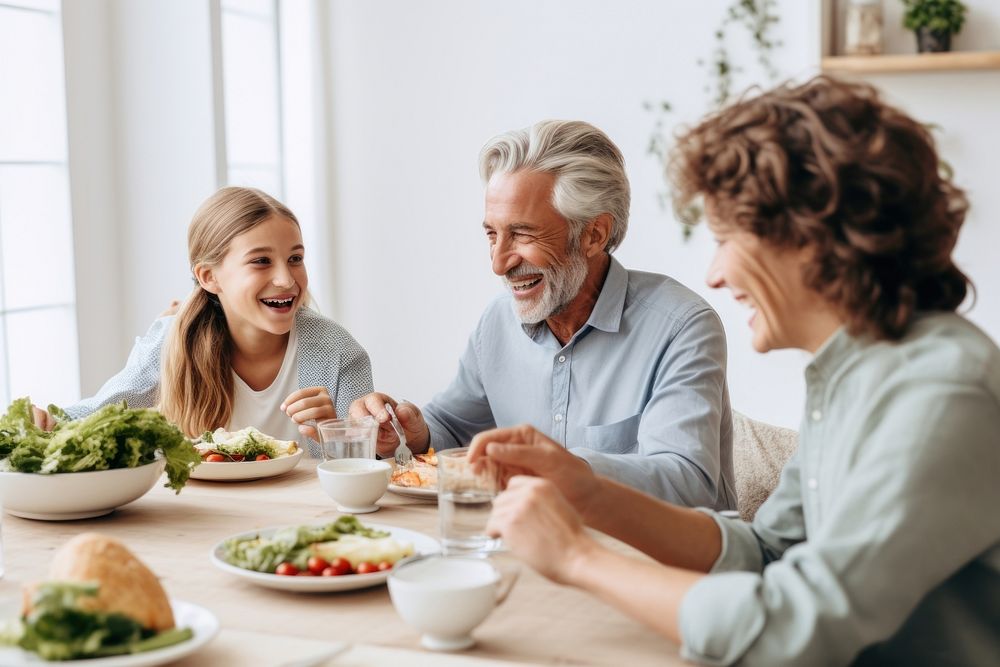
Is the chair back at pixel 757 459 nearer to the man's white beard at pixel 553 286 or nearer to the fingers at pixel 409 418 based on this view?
the man's white beard at pixel 553 286

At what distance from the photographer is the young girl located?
2.85 m

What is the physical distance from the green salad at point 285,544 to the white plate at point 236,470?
20.2 inches

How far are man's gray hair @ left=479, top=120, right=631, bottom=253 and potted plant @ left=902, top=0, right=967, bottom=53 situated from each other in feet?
6.04

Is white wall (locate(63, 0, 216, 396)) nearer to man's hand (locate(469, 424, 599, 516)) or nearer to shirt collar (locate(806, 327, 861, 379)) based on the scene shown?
man's hand (locate(469, 424, 599, 516))

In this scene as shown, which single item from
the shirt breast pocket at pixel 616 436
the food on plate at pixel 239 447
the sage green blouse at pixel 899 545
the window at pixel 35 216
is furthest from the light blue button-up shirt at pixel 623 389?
the window at pixel 35 216

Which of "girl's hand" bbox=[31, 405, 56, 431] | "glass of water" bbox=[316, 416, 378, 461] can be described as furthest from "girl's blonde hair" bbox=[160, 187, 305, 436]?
"glass of water" bbox=[316, 416, 378, 461]

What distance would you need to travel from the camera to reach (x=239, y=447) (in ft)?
6.98

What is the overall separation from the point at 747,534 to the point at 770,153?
0.56 m

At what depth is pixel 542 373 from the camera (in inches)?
96.8

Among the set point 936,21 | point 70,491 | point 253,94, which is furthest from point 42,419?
point 936,21

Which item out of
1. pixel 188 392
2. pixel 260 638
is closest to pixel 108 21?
pixel 188 392

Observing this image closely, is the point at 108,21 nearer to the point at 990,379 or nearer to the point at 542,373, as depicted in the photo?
the point at 542,373

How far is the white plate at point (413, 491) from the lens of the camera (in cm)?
190

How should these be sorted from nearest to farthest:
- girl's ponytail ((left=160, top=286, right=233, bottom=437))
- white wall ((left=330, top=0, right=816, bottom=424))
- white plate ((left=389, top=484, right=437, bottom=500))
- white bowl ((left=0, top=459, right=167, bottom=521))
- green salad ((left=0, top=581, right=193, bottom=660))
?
green salad ((left=0, top=581, right=193, bottom=660)), white bowl ((left=0, top=459, right=167, bottom=521)), white plate ((left=389, top=484, right=437, bottom=500)), girl's ponytail ((left=160, top=286, right=233, bottom=437)), white wall ((left=330, top=0, right=816, bottom=424))
